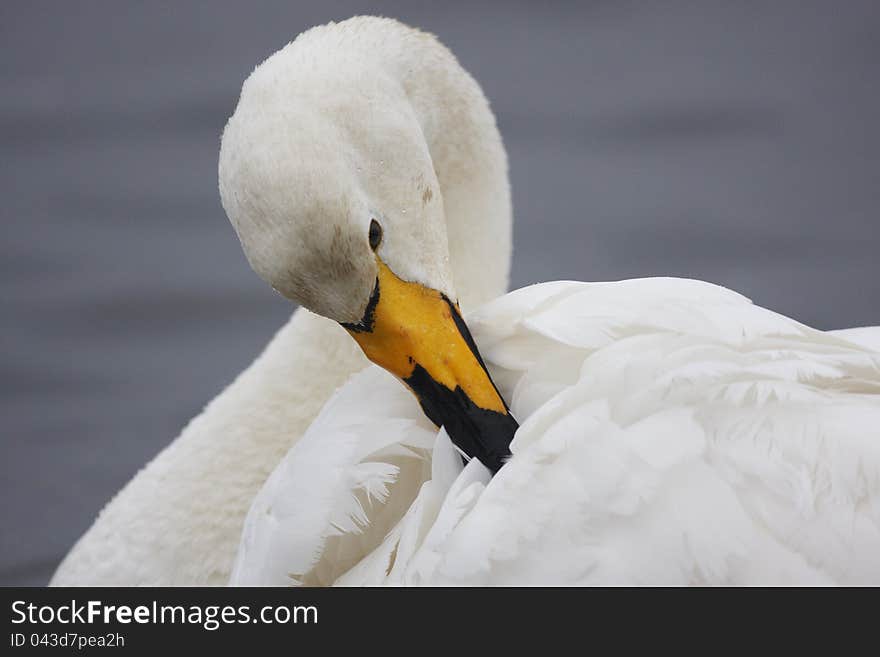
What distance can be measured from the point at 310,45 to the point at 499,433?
30.7 inches

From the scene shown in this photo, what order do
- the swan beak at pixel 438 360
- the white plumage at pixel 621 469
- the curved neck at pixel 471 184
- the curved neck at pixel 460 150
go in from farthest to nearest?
1. the curved neck at pixel 471 184
2. the curved neck at pixel 460 150
3. the swan beak at pixel 438 360
4. the white plumage at pixel 621 469

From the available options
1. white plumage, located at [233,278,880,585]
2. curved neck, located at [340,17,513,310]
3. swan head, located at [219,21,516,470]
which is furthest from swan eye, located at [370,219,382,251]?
curved neck, located at [340,17,513,310]

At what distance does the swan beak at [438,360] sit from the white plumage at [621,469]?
0.04 metres

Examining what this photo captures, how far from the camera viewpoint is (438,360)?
7.27 feet

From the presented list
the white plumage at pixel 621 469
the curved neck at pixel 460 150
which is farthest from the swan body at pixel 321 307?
the white plumage at pixel 621 469

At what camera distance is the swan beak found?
6.93 feet

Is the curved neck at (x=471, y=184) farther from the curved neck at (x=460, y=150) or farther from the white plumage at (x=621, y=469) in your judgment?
the white plumage at (x=621, y=469)

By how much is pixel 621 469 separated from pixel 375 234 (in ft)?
2.13

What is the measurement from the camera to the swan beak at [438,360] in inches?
83.2

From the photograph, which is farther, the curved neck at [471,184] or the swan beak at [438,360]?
the curved neck at [471,184]

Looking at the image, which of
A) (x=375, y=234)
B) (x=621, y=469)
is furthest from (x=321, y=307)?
(x=621, y=469)

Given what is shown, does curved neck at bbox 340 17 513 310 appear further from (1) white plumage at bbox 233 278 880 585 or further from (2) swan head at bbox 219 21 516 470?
(1) white plumage at bbox 233 278 880 585

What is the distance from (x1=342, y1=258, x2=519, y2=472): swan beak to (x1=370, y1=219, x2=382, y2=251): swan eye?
1.5 inches
